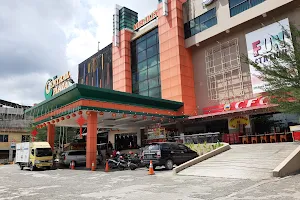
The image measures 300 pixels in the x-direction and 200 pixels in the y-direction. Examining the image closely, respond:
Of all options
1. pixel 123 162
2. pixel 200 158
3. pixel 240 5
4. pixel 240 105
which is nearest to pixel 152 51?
pixel 240 5

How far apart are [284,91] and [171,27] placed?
21.0 m

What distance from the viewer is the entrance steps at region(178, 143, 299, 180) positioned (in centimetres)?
1222

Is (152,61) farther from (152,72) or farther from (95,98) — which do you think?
(95,98)

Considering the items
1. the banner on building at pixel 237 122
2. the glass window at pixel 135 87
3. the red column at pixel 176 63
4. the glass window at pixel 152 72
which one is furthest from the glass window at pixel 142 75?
the banner on building at pixel 237 122

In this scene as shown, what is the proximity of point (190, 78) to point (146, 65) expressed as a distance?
758 cm

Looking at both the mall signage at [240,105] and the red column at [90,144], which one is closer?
the red column at [90,144]

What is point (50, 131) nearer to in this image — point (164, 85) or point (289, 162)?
point (164, 85)

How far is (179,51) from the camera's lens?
29344mm

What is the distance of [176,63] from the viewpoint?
29391 millimetres

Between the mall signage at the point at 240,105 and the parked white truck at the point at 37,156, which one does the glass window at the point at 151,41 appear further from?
the parked white truck at the point at 37,156

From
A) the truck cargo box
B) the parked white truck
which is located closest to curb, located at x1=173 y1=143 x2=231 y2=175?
the parked white truck

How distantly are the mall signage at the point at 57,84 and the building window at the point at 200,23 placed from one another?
48.2 ft

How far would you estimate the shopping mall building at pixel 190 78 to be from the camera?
73.6 feet

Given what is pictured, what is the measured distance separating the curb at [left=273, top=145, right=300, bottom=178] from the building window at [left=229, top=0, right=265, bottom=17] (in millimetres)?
16928
